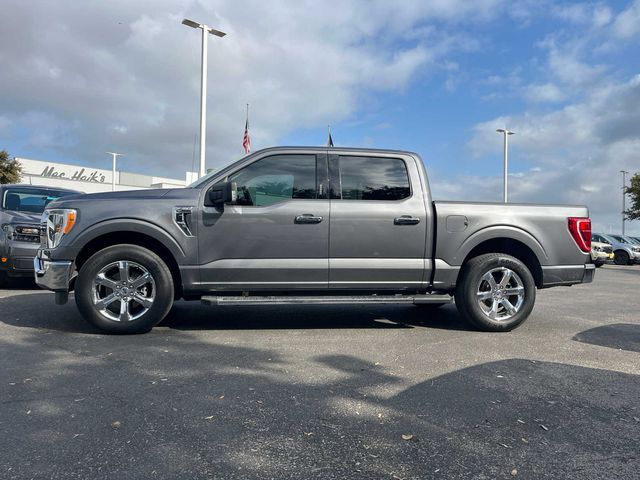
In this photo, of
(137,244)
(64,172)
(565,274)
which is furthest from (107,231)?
(64,172)

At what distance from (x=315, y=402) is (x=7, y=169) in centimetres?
3394

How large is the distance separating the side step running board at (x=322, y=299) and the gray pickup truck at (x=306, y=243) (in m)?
0.02

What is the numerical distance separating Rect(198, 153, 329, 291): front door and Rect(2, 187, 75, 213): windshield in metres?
4.79

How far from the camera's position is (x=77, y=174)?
174 ft

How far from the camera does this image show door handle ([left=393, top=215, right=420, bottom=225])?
530 centimetres

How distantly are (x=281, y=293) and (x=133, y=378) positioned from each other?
1993 millimetres

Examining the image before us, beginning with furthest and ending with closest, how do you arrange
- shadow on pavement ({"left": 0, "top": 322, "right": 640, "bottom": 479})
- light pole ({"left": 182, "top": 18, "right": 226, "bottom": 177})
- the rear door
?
light pole ({"left": 182, "top": 18, "right": 226, "bottom": 177}) → the rear door → shadow on pavement ({"left": 0, "top": 322, "right": 640, "bottom": 479})

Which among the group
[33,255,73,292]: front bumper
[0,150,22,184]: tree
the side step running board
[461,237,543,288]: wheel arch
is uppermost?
[0,150,22,184]: tree

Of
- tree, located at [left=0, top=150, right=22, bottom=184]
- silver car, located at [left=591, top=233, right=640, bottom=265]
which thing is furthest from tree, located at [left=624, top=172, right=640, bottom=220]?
tree, located at [left=0, top=150, right=22, bottom=184]

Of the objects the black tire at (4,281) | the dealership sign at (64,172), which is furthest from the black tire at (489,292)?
the dealership sign at (64,172)

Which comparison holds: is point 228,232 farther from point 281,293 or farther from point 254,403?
point 254,403

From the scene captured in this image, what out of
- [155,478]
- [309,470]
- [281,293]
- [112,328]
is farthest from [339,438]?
[112,328]

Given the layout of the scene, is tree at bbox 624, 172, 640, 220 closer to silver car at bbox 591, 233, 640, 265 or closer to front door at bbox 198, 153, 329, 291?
silver car at bbox 591, 233, 640, 265

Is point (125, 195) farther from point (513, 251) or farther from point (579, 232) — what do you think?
point (579, 232)
